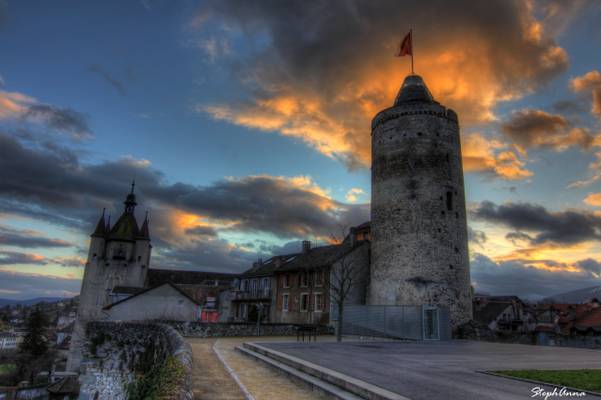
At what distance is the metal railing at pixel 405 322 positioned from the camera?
94.0 feet

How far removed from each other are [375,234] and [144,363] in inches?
839

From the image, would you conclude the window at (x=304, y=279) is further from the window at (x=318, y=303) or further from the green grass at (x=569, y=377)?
the green grass at (x=569, y=377)


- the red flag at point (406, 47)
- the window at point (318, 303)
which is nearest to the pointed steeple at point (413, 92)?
the red flag at point (406, 47)

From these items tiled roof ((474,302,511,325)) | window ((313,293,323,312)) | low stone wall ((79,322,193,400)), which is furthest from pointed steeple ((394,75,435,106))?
tiled roof ((474,302,511,325))

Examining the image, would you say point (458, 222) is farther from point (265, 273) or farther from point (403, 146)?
point (265, 273)

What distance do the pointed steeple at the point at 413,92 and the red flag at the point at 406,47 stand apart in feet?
10.9

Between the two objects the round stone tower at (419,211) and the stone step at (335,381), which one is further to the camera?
the round stone tower at (419,211)

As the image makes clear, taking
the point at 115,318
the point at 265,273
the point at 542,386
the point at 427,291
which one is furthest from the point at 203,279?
the point at 542,386

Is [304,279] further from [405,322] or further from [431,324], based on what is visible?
[431,324]

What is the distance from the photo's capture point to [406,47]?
36.2 m

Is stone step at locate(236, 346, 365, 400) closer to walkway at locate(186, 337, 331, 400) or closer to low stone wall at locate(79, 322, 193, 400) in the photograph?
walkway at locate(186, 337, 331, 400)

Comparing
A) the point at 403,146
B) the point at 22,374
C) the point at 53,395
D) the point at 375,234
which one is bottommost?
the point at 22,374

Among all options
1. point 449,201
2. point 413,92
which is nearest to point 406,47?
point 413,92

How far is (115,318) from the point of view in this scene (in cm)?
3653
